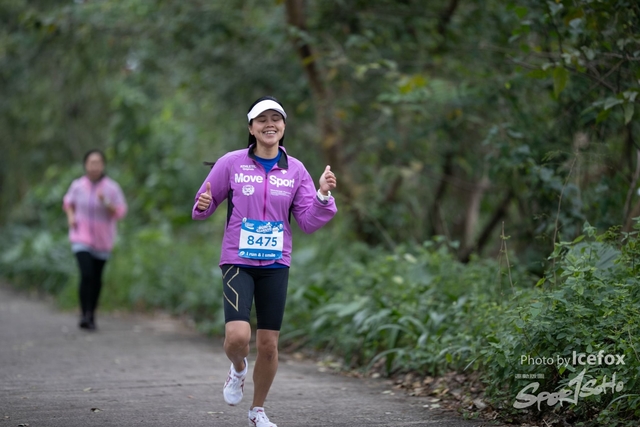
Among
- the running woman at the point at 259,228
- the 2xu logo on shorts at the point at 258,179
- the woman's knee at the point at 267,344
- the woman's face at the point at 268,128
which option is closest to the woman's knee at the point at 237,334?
the running woman at the point at 259,228

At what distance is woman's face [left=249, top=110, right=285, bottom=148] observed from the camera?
5.08 m

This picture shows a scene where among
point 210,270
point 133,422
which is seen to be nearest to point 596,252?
point 133,422

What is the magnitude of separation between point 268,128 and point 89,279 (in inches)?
240

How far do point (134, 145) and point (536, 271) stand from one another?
1209cm

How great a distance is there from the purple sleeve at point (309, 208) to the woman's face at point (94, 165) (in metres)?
5.83

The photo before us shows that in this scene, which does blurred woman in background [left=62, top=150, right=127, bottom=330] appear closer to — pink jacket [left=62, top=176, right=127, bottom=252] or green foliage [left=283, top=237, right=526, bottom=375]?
pink jacket [left=62, top=176, right=127, bottom=252]

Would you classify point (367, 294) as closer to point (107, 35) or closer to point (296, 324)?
point (296, 324)

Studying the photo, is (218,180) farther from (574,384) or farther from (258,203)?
(574,384)

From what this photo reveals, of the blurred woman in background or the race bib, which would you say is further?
the blurred woman in background

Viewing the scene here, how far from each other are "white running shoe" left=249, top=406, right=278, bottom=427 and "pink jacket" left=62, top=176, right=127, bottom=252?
5.93m

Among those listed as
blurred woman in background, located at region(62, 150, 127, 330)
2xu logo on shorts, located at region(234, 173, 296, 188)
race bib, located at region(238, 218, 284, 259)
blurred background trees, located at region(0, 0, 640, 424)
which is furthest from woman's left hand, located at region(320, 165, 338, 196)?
blurred woman in background, located at region(62, 150, 127, 330)

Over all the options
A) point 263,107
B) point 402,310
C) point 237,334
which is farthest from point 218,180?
point 402,310

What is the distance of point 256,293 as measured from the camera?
5.12 m

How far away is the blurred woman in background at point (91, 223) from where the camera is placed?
10.3m
